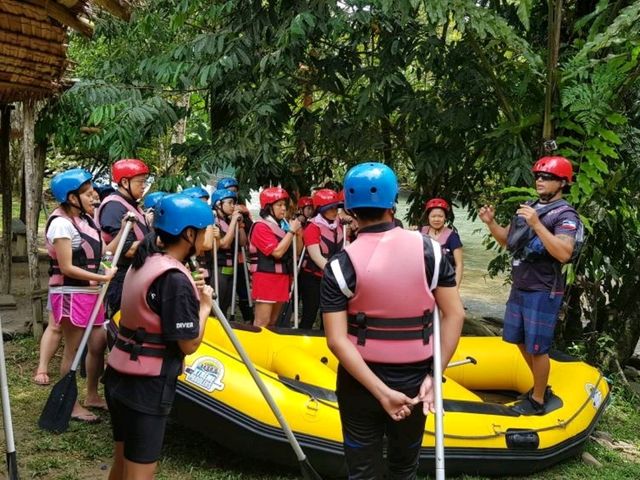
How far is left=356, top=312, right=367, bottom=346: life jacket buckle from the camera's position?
269 cm

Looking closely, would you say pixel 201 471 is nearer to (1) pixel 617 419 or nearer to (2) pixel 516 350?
(2) pixel 516 350

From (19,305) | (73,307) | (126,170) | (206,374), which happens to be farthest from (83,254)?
(19,305)

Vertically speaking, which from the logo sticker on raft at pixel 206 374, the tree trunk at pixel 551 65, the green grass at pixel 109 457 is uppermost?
the tree trunk at pixel 551 65

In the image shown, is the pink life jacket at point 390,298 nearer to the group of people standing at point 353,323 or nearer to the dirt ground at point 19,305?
the group of people standing at point 353,323

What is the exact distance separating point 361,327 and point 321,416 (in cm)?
169

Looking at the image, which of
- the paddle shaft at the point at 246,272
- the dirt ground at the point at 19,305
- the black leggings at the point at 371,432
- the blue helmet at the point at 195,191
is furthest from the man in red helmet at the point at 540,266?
the dirt ground at the point at 19,305

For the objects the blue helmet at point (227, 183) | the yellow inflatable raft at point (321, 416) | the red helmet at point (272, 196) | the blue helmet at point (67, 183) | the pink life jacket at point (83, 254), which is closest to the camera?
the yellow inflatable raft at point (321, 416)

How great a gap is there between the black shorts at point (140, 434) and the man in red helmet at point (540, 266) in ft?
9.09

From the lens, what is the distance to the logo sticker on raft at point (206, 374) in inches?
165

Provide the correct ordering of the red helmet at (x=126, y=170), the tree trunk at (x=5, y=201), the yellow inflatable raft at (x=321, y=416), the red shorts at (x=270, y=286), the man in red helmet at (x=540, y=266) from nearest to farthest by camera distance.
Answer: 1. the yellow inflatable raft at (x=321, y=416)
2. the man in red helmet at (x=540, y=266)
3. the red helmet at (x=126, y=170)
4. the red shorts at (x=270, y=286)
5. the tree trunk at (x=5, y=201)

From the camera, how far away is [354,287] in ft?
8.80

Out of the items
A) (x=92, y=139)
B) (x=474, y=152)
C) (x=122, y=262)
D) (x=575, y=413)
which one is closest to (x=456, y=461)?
(x=575, y=413)

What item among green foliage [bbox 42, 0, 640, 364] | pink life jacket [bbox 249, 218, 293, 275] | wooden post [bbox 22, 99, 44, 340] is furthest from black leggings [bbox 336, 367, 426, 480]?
wooden post [bbox 22, 99, 44, 340]

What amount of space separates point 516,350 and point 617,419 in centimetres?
100
